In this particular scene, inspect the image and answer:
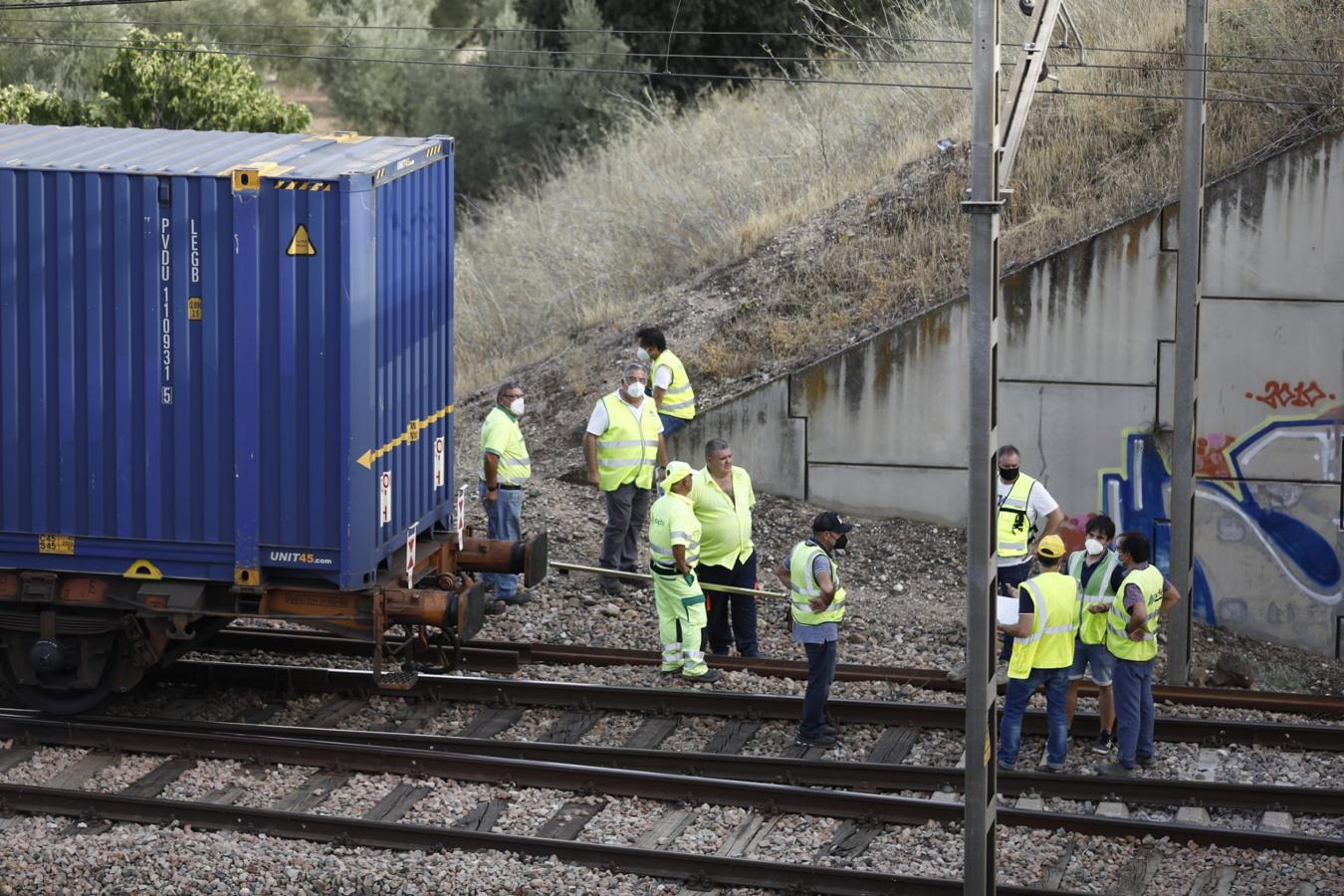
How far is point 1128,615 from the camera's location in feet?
32.5

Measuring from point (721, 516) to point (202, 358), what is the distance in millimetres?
3864

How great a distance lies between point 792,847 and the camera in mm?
9031

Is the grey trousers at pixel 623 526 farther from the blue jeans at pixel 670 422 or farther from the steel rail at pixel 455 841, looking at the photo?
the steel rail at pixel 455 841

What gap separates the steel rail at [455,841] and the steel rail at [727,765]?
0.90m

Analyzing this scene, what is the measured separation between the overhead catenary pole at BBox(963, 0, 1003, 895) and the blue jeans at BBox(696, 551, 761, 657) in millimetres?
4724

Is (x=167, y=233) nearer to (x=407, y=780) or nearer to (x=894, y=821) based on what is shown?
(x=407, y=780)

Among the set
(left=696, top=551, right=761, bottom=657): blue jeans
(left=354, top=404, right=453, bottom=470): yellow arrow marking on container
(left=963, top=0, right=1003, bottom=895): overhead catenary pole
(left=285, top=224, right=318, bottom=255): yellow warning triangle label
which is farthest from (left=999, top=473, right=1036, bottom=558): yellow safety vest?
(left=285, top=224, right=318, bottom=255): yellow warning triangle label

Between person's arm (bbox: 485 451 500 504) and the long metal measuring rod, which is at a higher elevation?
person's arm (bbox: 485 451 500 504)

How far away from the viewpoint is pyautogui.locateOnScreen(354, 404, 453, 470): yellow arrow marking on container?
376 inches

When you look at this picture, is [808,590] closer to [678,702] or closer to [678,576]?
[678,576]

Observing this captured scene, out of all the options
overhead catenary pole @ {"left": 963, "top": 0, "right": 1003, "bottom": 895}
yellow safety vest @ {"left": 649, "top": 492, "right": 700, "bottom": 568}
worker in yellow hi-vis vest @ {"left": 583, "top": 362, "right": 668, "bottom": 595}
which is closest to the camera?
overhead catenary pole @ {"left": 963, "top": 0, "right": 1003, "bottom": 895}

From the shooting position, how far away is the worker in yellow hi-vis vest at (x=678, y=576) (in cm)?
1096

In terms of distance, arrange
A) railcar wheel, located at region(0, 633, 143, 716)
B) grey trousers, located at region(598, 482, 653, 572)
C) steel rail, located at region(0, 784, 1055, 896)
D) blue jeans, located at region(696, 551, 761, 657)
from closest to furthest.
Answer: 1. steel rail, located at region(0, 784, 1055, 896)
2. railcar wheel, located at region(0, 633, 143, 716)
3. blue jeans, located at region(696, 551, 761, 657)
4. grey trousers, located at region(598, 482, 653, 572)

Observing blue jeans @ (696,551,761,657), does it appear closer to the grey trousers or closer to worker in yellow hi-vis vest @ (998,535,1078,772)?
the grey trousers
